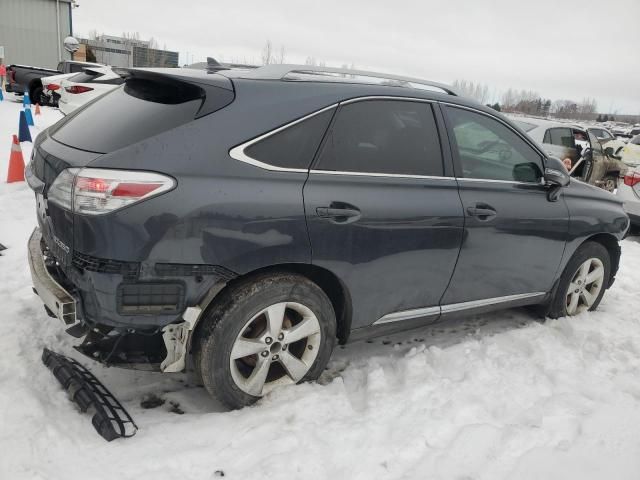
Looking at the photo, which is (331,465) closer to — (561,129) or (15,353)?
(15,353)

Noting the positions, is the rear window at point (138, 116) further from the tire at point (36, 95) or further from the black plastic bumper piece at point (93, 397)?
the tire at point (36, 95)

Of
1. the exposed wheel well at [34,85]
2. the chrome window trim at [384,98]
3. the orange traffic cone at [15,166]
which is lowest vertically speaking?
the exposed wheel well at [34,85]

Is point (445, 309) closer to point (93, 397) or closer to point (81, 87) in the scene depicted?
point (93, 397)

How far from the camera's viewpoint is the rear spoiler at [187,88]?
253 centimetres

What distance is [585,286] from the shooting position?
4438 mm

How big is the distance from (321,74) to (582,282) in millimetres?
2916

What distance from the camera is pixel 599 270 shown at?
14.6 ft

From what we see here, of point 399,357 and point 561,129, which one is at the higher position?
point 561,129

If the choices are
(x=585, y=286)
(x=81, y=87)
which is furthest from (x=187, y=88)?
(x=81, y=87)

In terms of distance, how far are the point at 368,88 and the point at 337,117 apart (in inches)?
13.7

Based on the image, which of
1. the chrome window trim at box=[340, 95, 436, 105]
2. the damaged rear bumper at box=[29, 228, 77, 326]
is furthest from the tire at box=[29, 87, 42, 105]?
the chrome window trim at box=[340, 95, 436, 105]

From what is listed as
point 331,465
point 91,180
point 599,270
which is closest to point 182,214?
point 91,180

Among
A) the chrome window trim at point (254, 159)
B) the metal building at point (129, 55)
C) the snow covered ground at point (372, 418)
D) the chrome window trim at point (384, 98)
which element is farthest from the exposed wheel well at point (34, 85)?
the metal building at point (129, 55)

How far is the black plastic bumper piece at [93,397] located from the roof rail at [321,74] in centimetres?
185
